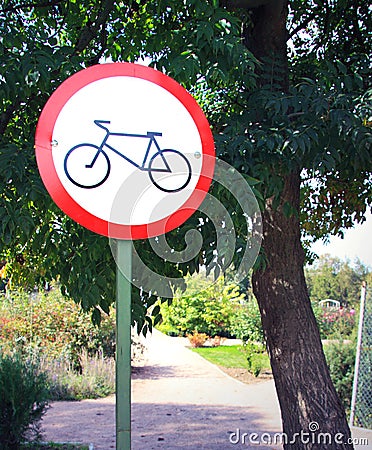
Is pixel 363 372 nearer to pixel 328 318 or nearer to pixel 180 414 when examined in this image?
pixel 180 414

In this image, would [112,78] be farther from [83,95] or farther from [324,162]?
[324,162]

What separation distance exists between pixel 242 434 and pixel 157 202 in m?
6.27

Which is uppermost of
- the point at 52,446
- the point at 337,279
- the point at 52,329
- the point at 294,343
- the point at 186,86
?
the point at 337,279

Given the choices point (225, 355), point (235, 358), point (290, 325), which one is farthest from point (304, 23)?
point (225, 355)

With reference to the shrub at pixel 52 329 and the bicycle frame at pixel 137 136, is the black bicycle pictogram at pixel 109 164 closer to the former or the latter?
the bicycle frame at pixel 137 136

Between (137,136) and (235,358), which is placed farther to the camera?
(235,358)

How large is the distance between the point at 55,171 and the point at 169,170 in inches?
13.4

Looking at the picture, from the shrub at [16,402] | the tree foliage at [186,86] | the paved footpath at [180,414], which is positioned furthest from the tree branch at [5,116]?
the paved footpath at [180,414]

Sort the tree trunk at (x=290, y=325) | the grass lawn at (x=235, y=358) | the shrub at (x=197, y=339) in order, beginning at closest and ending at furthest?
the tree trunk at (x=290, y=325) → the grass lawn at (x=235, y=358) → the shrub at (x=197, y=339)

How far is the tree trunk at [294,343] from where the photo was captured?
14.1 feet

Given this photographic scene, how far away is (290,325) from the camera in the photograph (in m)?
4.39

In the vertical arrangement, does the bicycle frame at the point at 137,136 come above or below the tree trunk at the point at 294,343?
above

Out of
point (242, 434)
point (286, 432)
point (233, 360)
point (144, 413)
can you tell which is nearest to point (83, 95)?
point (286, 432)

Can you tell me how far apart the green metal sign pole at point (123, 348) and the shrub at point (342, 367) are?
7.00 meters
